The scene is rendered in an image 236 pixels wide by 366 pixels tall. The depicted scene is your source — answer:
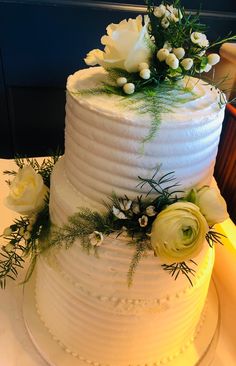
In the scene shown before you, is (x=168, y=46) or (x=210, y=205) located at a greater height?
(x=168, y=46)

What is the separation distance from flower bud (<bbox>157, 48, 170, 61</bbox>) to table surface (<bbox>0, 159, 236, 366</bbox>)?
0.56m

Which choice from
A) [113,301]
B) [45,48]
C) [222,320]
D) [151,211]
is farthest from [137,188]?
[45,48]

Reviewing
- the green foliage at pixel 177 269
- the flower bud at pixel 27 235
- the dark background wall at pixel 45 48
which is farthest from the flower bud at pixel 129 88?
the dark background wall at pixel 45 48

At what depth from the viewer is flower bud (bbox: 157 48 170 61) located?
627 millimetres

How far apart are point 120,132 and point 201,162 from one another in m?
0.18

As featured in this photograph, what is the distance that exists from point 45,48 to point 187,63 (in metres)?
1.19

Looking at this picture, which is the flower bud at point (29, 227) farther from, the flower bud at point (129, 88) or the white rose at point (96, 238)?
the flower bud at point (129, 88)

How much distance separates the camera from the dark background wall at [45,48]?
1575 millimetres

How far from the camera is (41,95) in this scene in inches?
70.7

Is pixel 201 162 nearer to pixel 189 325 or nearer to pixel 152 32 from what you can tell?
pixel 152 32

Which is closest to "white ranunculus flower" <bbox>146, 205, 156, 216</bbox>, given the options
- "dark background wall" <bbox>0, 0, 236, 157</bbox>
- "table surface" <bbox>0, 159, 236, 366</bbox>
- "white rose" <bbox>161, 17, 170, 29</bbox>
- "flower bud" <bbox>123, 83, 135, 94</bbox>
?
"flower bud" <bbox>123, 83, 135, 94</bbox>

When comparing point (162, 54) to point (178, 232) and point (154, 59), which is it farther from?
point (178, 232)

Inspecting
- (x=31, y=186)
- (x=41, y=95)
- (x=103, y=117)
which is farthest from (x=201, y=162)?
(x=41, y=95)

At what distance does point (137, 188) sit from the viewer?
652mm
